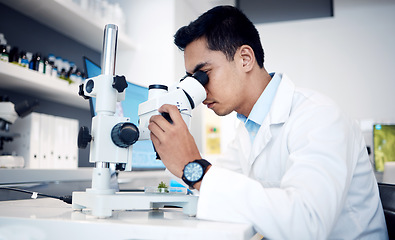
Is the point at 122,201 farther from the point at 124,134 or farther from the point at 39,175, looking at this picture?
the point at 39,175

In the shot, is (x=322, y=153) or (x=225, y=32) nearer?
(x=322, y=153)

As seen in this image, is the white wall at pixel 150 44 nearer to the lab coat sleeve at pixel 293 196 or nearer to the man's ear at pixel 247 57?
the man's ear at pixel 247 57

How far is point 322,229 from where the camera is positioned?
0.69 m

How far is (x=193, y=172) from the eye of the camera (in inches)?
31.0

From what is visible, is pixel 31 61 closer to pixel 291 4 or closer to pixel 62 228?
pixel 62 228

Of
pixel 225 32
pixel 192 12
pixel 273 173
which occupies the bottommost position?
pixel 273 173

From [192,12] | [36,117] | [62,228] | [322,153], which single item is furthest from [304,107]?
[192,12]

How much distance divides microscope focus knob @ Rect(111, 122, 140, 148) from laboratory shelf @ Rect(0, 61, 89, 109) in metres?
1.41

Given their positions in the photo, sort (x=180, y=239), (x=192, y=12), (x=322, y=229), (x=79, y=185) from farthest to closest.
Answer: (x=192, y=12), (x=79, y=185), (x=322, y=229), (x=180, y=239)

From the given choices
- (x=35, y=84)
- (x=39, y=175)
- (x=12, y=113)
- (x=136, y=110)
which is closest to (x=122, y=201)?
(x=136, y=110)

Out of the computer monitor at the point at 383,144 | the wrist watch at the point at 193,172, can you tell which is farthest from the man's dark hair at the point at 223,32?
the computer monitor at the point at 383,144

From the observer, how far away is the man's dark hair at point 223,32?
3.92ft

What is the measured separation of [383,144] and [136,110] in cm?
315

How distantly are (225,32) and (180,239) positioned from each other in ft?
2.68
